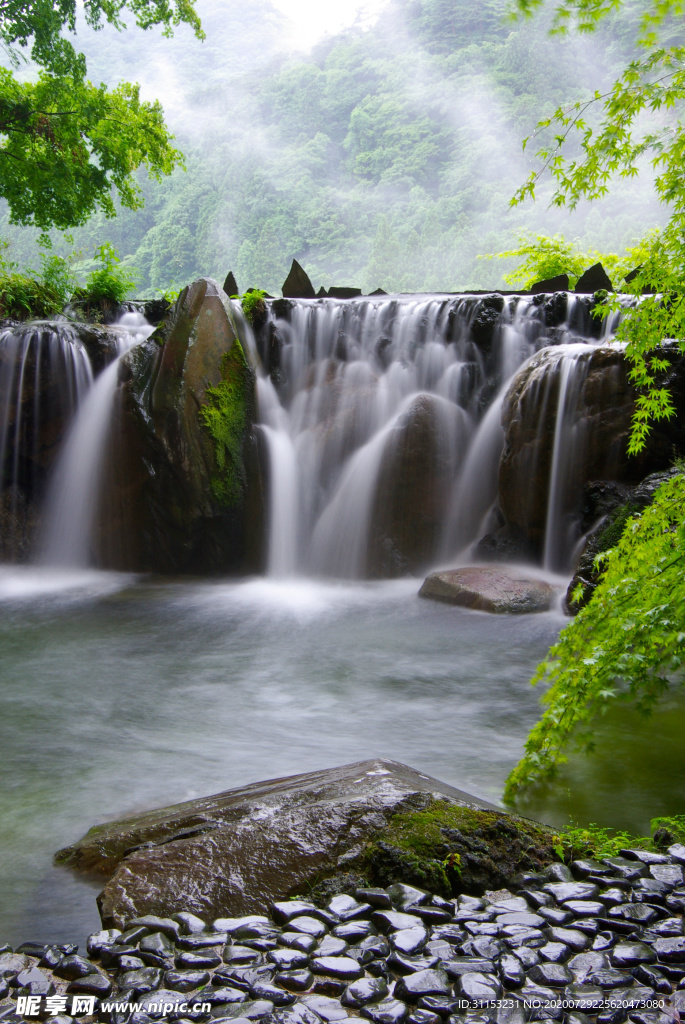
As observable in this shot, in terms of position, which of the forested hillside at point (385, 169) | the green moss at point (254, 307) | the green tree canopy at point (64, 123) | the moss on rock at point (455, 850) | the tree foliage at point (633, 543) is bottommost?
the moss on rock at point (455, 850)

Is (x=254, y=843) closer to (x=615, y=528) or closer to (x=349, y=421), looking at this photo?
(x=615, y=528)

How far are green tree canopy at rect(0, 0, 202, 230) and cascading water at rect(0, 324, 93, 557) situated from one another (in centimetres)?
544

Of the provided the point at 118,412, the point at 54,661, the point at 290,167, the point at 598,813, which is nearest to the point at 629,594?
the point at 598,813

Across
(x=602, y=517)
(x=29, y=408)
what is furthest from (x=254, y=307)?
(x=602, y=517)

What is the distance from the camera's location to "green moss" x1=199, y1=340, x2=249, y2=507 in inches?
422

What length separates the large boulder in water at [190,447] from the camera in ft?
35.1

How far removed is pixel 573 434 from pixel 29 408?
27.7 ft

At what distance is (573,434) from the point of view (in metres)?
9.62

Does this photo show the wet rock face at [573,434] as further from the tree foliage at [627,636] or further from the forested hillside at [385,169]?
Answer: the forested hillside at [385,169]

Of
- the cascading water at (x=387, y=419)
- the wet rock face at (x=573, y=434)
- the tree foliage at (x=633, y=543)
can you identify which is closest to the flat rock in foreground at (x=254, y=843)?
the tree foliage at (x=633, y=543)

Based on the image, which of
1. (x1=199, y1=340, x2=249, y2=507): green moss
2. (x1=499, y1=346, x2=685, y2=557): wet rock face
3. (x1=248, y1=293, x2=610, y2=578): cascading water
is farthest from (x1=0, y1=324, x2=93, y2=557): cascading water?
(x1=499, y1=346, x2=685, y2=557): wet rock face

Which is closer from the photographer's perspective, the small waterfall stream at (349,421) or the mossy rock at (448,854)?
the mossy rock at (448,854)

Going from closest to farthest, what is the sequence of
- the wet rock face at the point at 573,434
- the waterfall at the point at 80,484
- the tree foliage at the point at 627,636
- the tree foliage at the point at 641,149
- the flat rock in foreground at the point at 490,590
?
1. the tree foliage at the point at 627,636
2. the tree foliage at the point at 641,149
3. the flat rock in foreground at the point at 490,590
4. the wet rock face at the point at 573,434
5. the waterfall at the point at 80,484

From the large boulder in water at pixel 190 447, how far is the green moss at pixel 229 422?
15 millimetres
